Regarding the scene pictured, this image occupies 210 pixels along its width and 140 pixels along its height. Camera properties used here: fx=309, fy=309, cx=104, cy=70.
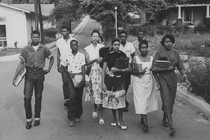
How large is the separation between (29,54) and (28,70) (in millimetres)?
313

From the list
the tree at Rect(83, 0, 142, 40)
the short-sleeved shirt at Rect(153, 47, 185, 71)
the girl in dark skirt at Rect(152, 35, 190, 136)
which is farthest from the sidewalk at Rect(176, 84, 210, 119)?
the tree at Rect(83, 0, 142, 40)

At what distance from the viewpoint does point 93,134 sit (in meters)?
5.70

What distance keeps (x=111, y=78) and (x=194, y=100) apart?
292 centimetres

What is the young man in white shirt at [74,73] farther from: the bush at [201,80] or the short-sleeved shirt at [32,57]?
the bush at [201,80]

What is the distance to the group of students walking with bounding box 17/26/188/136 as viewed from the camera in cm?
570

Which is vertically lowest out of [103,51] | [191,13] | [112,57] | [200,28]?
[112,57]

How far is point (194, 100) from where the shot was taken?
774 centimetres

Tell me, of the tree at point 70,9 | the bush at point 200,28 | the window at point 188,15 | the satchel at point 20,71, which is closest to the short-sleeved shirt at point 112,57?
the satchel at point 20,71

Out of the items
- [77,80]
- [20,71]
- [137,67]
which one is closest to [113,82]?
[137,67]

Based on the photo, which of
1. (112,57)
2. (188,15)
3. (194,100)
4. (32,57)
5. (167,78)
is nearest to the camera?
(167,78)

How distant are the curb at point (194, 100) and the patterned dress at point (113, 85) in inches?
88.9

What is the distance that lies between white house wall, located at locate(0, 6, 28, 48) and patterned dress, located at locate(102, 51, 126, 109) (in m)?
24.2

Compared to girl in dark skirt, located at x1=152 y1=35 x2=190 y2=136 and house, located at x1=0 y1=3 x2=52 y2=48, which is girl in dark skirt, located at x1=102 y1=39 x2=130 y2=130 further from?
house, located at x1=0 y1=3 x2=52 y2=48

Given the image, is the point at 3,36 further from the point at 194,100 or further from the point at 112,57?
the point at 112,57
